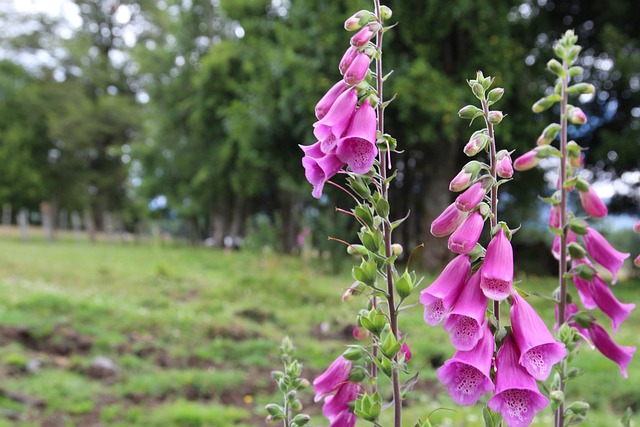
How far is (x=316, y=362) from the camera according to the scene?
6.18 meters

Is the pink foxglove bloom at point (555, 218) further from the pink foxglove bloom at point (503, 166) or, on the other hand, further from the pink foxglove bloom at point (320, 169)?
the pink foxglove bloom at point (320, 169)

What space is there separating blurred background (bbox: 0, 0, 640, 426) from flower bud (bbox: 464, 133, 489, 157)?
1.60m

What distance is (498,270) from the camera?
90cm

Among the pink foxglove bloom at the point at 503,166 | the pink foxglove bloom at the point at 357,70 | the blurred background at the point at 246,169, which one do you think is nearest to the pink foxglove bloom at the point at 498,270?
the pink foxglove bloom at the point at 503,166

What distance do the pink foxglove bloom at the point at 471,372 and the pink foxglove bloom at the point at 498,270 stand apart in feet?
0.22

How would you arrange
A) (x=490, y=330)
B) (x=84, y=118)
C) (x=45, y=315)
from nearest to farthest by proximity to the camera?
(x=490, y=330) < (x=45, y=315) < (x=84, y=118)

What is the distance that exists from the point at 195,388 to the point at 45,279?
722 centimetres

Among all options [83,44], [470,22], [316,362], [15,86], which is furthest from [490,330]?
[15,86]

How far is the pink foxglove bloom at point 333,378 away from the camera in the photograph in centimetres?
114

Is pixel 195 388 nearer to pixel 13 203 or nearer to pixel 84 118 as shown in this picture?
pixel 84 118

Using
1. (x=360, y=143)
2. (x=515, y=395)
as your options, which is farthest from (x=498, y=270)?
(x=360, y=143)

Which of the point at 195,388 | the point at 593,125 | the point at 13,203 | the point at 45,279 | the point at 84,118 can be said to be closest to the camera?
the point at 195,388

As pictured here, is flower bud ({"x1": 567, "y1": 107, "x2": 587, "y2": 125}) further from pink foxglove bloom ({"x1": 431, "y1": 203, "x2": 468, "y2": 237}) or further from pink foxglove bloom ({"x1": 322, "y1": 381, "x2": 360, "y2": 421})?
pink foxglove bloom ({"x1": 322, "y1": 381, "x2": 360, "y2": 421})

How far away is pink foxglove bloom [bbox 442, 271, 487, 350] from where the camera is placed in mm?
889
